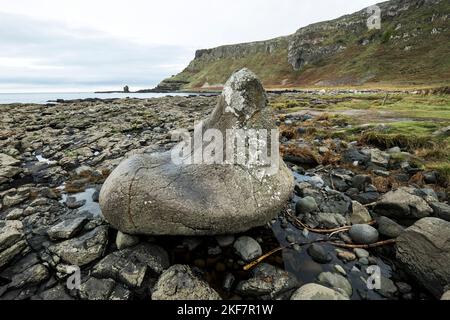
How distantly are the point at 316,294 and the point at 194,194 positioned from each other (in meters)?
2.83

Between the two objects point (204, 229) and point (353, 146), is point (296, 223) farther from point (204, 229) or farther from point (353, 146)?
point (353, 146)

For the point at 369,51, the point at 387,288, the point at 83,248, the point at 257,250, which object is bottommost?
the point at 387,288

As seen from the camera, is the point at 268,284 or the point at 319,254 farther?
the point at 319,254

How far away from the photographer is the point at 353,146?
1236cm

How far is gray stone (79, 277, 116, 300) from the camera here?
159 inches

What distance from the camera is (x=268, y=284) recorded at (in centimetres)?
430

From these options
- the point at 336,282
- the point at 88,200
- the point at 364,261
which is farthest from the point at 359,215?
the point at 88,200

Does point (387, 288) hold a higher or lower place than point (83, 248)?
lower

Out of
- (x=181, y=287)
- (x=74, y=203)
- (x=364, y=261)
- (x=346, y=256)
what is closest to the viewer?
(x=181, y=287)

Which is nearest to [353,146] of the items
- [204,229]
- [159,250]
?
[204,229]

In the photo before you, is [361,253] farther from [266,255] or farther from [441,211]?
[441,211]

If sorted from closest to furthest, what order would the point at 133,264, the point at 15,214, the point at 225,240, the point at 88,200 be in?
the point at 133,264 < the point at 225,240 < the point at 15,214 < the point at 88,200

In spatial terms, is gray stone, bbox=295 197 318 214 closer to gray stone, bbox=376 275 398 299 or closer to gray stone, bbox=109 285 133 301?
gray stone, bbox=376 275 398 299
